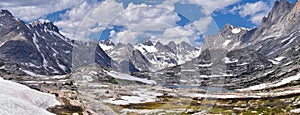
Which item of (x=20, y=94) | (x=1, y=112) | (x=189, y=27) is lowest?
(x=1, y=112)

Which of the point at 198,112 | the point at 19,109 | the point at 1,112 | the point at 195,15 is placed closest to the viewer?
the point at 1,112

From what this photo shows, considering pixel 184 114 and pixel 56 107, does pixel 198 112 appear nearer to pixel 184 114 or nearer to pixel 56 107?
pixel 184 114

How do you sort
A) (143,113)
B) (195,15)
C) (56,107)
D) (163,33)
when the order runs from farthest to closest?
(143,113) → (56,107) → (163,33) → (195,15)

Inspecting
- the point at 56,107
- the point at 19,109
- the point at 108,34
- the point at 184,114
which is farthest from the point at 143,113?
the point at 19,109

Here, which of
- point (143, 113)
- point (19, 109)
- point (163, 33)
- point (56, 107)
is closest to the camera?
point (19, 109)

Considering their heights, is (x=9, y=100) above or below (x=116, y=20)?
below

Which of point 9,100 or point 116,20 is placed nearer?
point 9,100

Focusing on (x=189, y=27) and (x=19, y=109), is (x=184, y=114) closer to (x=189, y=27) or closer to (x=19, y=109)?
(x=189, y=27)

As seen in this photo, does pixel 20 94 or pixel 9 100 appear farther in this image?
pixel 20 94

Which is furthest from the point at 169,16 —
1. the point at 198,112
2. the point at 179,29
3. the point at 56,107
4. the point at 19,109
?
the point at 198,112
